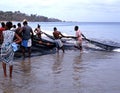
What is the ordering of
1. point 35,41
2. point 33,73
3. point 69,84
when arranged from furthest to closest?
point 35,41 → point 33,73 → point 69,84

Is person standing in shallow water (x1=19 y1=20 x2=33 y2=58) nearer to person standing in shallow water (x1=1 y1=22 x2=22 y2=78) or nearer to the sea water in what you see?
the sea water

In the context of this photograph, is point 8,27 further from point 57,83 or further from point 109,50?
point 109,50

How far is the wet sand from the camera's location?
844 cm

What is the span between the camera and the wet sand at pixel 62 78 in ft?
27.7

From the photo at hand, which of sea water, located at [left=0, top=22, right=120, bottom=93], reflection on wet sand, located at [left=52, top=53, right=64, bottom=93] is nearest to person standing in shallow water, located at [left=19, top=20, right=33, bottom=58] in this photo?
sea water, located at [left=0, top=22, right=120, bottom=93]

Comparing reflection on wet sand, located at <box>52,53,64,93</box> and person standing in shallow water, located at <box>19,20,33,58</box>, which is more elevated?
person standing in shallow water, located at <box>19,20,33,58</box>

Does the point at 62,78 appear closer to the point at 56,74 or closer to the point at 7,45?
the point at 56,74

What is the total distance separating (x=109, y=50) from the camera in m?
19.4

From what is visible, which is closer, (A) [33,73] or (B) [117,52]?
(A) [33,73]

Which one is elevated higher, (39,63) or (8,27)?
(8,27)

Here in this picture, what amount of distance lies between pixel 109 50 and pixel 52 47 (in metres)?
3.63

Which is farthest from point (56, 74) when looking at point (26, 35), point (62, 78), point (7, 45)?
point (26, 35)

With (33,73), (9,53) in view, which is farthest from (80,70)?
(9,53)

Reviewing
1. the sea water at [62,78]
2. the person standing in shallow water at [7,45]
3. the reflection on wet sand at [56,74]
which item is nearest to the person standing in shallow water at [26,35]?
the sea water at [62,78]
